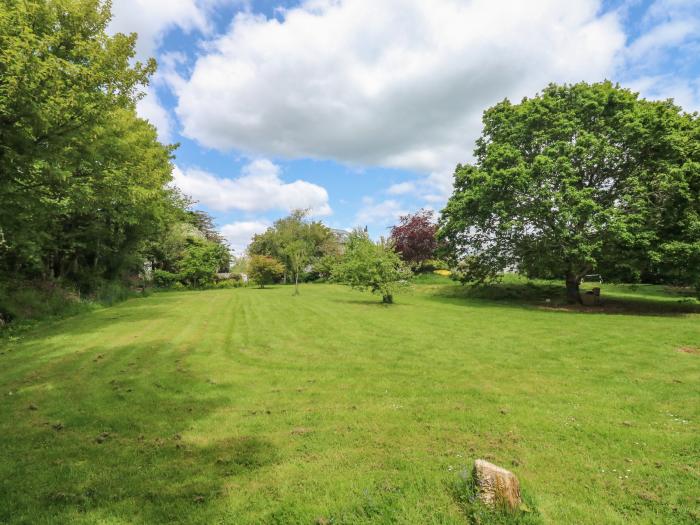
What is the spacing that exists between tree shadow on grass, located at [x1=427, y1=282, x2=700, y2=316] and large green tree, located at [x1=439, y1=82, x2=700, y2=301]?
1.90 metres

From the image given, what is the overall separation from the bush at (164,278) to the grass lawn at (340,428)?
3086 cm

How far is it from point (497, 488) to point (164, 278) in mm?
Result: 43000

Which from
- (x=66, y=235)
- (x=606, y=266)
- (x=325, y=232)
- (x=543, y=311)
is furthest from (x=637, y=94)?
(x=325, y=232)

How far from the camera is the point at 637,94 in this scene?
21.1 meters

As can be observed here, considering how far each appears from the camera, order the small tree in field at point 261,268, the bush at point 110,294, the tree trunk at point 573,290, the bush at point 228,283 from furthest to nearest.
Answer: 1. the bush at point 228,283
2. the small tree in field at point 261,268
3. the bush at point 110,294
4. the tree trunk at point 573,290

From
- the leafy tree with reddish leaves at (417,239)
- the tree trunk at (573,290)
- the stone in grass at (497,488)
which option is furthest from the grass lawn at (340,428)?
the leafy tree with reddish leaves at (417,239)

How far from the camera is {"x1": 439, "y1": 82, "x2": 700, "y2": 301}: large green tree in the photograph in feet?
59.1

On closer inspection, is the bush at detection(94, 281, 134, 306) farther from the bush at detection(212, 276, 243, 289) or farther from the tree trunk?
the tree trunk

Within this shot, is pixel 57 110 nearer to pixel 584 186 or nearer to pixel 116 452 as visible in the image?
pixel 116 452

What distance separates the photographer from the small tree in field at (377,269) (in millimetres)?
22188

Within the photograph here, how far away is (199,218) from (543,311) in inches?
2077

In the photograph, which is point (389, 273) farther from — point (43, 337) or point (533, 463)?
point (533, 463)

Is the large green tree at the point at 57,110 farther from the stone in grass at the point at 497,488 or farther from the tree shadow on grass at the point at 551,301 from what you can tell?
the tree shadow on grass at the point at 551,301

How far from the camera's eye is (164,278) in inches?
1597
